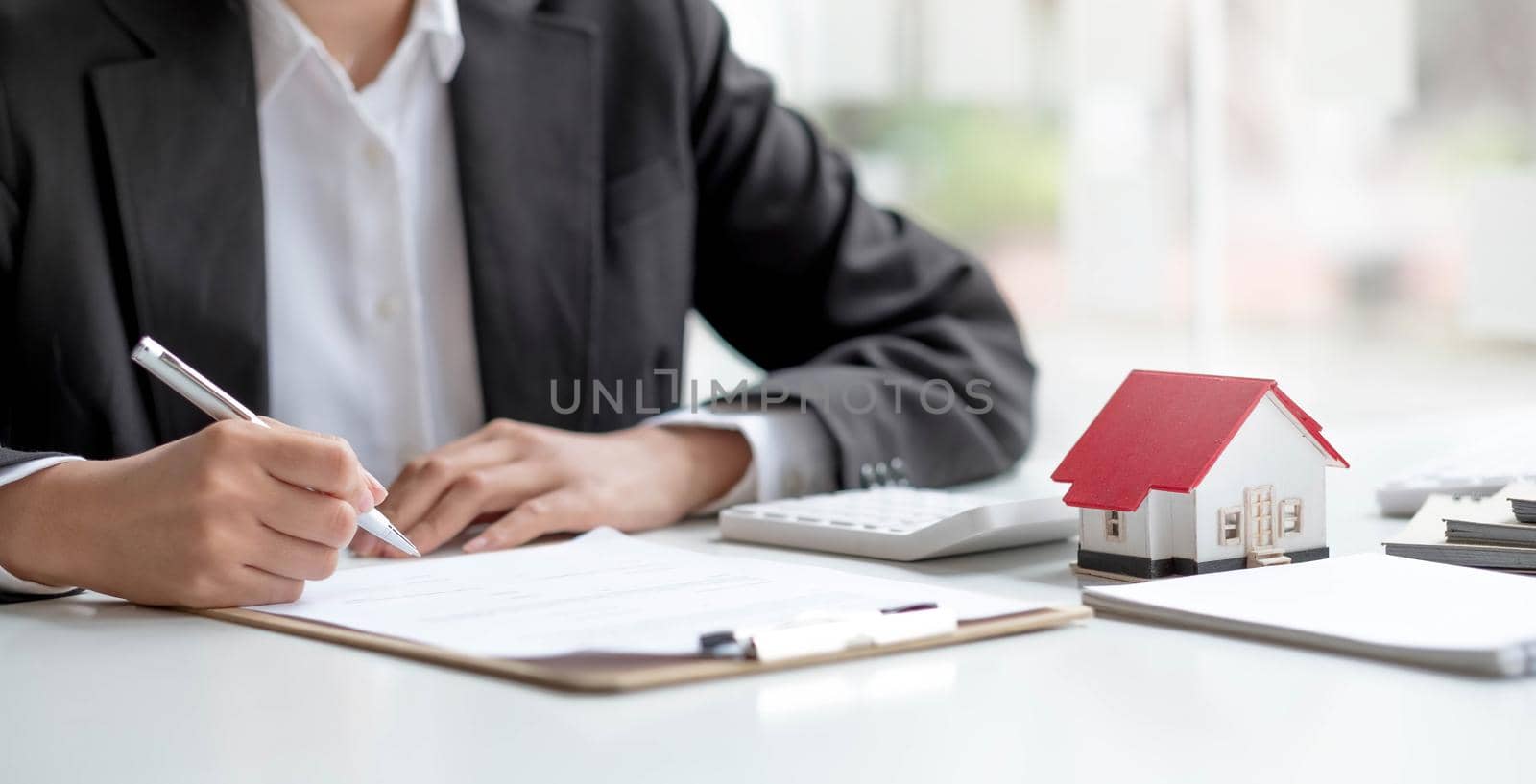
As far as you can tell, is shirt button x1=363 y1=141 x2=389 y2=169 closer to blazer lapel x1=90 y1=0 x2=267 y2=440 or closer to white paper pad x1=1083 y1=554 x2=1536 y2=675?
blazer lapel x1=90 y1=0 x2=267 y2=440

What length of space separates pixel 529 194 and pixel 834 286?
0.29 m

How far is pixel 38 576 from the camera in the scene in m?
0.78

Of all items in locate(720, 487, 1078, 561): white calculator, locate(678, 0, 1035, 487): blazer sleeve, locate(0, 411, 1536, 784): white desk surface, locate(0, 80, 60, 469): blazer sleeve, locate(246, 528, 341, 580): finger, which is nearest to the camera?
locate(0, 411, 1536, 784): white desk surface

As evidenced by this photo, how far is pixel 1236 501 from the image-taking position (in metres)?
0.77

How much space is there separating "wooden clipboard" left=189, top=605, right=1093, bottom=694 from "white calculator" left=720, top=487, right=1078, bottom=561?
18 cm

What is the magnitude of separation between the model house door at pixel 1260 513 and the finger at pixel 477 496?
17.5 inches

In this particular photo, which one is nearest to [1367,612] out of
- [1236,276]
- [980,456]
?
[980,456]

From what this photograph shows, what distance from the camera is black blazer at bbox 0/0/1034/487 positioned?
45.3 inches

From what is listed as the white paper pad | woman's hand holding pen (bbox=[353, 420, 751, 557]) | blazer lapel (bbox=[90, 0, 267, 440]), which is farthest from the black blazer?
the white paper pad

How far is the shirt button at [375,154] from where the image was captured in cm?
127

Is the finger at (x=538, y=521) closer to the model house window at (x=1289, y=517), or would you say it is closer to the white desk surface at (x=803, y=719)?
the white desk surface at (x=803, y=719)

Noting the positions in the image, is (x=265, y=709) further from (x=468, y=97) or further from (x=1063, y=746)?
(x=468, y=97)

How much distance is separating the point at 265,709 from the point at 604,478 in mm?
465

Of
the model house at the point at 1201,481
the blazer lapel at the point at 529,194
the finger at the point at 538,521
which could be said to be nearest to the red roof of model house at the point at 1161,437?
the model house at the point at 1201,481
